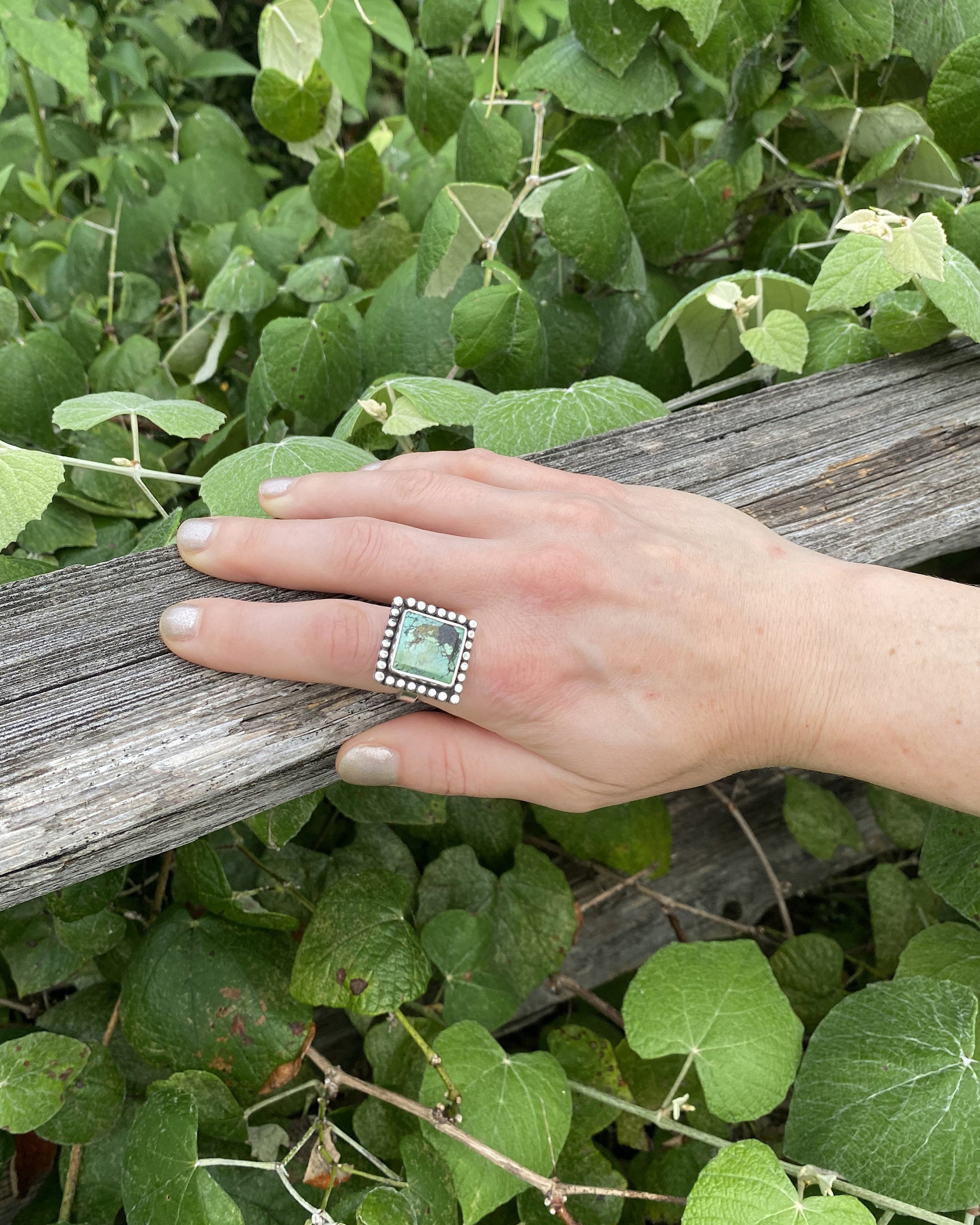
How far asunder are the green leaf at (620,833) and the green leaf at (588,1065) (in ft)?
0.70

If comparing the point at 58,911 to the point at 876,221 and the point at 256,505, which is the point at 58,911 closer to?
A: the point at 256,505

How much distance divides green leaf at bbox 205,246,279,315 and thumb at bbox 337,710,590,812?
0.87 metres

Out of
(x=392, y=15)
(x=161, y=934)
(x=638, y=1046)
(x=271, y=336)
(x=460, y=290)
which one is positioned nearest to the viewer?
(x=638, y=1046)

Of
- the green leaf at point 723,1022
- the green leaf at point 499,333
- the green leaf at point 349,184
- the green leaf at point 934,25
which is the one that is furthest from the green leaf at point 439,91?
the green leaf at point 723,1022

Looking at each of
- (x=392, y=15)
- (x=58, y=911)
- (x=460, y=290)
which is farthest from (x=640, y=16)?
(x=58, y=911)

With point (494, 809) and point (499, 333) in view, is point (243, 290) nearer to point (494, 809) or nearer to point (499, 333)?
point (499, 333)

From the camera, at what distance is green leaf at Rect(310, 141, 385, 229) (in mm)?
1307

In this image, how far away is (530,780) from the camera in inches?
29.6

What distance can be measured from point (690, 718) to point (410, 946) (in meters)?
0.40

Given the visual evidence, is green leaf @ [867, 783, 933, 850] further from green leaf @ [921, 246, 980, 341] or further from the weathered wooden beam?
green leaf @ [921, 246, 980, 341]

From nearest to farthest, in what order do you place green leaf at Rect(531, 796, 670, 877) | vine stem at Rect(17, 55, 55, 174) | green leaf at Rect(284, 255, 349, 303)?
green leaf at Rect(531, 796, 670, 877) < green leaf at Rect(284, 255, 349, 303) < vine stem at Rect(17, 55, 55, 174)

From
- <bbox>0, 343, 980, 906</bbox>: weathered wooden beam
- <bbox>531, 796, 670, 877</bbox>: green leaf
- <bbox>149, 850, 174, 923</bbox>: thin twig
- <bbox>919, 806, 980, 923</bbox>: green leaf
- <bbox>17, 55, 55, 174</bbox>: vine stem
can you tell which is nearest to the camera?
<bbox>0, 343, 980, 906</bbox>: weathered wooden beam

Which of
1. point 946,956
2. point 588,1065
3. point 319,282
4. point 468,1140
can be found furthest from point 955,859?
point 319,282

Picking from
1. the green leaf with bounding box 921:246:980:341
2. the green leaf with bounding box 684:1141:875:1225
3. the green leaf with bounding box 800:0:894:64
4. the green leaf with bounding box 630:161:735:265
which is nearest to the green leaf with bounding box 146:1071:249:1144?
the green leaf with bounding box 684:1141:875:1225
